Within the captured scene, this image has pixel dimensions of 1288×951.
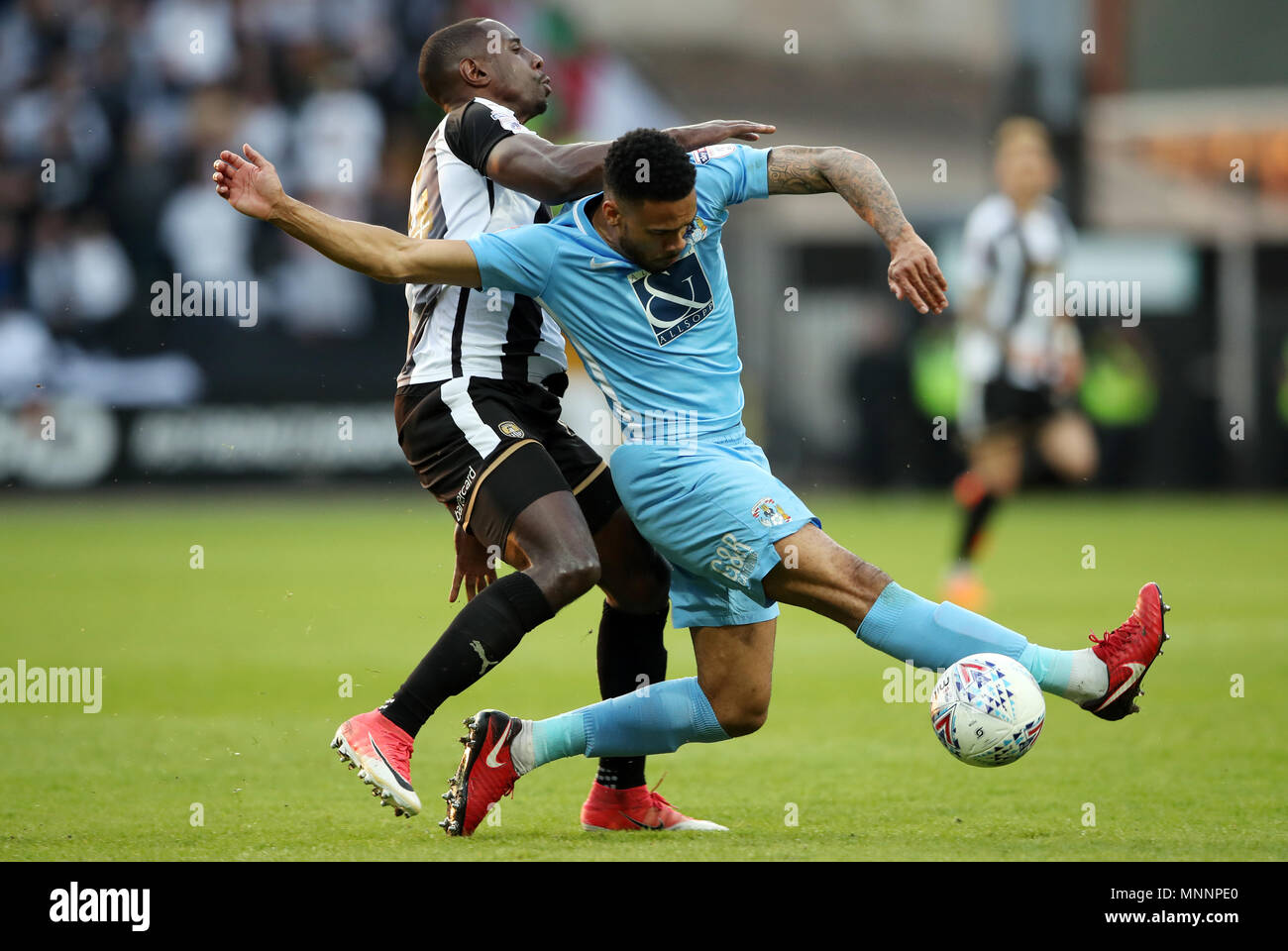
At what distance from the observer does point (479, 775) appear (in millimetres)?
4703

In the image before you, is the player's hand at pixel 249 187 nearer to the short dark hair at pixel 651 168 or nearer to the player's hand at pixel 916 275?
the short dark hair at pixel 651 168

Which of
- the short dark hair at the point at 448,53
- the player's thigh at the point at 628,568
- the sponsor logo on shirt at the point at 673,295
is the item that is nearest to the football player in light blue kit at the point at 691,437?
the sponsor logo on shirt at the point at 673,295

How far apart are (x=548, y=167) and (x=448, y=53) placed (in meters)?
0.81

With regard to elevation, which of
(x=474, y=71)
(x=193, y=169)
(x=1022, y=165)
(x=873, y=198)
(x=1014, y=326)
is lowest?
(x=1014, y=326)

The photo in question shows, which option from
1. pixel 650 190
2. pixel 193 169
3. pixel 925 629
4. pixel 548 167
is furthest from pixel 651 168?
pixel 193 169

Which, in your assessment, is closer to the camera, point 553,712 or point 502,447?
point 502,447

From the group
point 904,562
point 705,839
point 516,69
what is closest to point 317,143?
point 904,562

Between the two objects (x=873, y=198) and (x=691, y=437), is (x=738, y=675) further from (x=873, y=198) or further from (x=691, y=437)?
(x=873, y=198)

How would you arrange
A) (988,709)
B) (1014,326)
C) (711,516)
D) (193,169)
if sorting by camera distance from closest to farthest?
(988,709)
(711,516)
(1014,326)
(193,169)

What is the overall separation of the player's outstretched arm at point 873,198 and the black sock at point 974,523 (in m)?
5.76

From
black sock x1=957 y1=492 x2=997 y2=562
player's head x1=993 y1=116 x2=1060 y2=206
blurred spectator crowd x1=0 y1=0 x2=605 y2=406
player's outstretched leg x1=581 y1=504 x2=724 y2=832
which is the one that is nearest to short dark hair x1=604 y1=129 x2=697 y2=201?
player's outstretched leg x1=581 y1=504 x2=724 y2=832

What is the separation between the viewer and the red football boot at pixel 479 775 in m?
4.68

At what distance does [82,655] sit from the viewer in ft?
28.0

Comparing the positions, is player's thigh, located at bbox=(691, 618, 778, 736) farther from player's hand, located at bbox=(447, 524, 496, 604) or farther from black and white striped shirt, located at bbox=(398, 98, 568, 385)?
black and white striped shirt, located at bbox=(398, 98, 568, 385)
